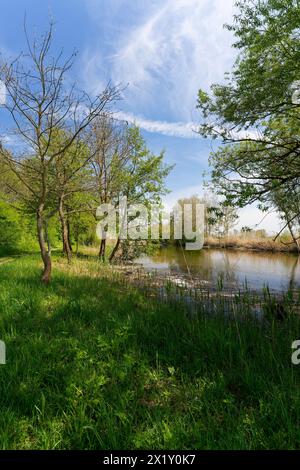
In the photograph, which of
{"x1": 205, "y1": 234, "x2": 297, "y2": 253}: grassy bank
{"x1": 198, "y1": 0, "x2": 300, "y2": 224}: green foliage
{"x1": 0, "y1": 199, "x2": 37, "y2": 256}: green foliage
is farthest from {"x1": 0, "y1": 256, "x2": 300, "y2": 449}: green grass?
{"x1": 205, "y1": 234, "x2": 297, "y2": 253}: grassy bank

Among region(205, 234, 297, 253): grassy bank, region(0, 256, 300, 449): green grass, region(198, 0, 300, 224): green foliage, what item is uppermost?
region(198, 0, 300, 224): green foliage

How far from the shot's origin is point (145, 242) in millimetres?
19750

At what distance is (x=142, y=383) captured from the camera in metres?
2.99

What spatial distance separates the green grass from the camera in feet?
7.23

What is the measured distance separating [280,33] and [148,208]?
1274cm

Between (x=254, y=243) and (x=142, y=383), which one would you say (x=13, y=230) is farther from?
(x=254, y=243)

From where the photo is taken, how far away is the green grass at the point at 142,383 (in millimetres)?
2203

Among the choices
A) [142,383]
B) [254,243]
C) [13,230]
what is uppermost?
[13,230]

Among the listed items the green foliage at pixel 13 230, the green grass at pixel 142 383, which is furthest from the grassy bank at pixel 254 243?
the green grass at pixel 142 383

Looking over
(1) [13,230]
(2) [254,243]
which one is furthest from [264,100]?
(2) [254,243]

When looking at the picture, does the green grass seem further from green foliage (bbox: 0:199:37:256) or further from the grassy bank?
the grassy bank

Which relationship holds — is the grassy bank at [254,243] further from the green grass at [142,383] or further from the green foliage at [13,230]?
the green grass at [142,383]
